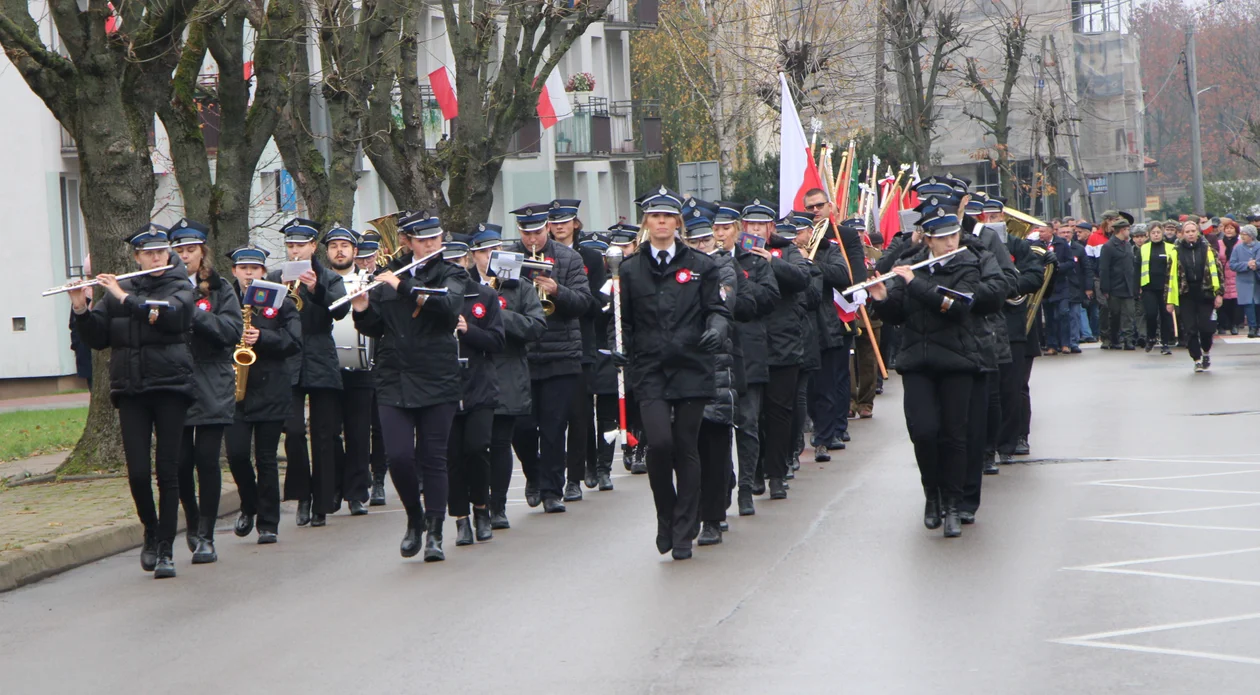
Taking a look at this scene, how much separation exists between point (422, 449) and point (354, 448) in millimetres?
2406

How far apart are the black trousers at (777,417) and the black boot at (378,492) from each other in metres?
3.06

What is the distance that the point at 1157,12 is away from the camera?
299ft

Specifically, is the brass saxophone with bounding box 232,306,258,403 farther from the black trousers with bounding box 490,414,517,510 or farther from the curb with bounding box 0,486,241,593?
the black trousers with bounding box 490,414,517,510

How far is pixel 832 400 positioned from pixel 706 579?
6442mm

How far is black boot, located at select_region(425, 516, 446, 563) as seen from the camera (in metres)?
10.0

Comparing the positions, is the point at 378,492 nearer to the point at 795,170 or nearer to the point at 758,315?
the point at 758,315

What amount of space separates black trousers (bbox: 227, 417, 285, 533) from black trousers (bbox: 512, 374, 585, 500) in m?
1.74

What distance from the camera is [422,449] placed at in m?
10.1

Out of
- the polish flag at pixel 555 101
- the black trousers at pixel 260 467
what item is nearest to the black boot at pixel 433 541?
the black trousers at pixel 260 467

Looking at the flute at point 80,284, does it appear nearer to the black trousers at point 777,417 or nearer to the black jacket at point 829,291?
the black trousers at point 777,417

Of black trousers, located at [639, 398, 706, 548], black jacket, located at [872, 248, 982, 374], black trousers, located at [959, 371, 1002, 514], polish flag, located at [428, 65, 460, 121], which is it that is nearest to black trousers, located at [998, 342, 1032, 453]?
black trousers, located at [959, 371, 1002, 514]

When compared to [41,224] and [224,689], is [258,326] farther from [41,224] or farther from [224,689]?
[41,224]

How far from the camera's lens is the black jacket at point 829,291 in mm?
14094

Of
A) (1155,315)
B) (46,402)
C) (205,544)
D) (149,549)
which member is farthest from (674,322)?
(46,402)
